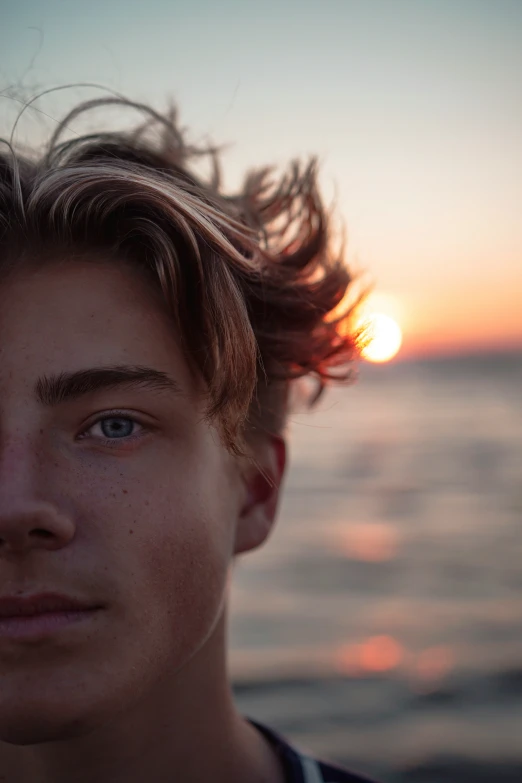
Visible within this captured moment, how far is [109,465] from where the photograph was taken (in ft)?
6.23

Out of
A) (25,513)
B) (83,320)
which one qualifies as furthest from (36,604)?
(83,320)

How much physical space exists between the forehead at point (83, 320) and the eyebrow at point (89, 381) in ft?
0.06

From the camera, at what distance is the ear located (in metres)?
2.37

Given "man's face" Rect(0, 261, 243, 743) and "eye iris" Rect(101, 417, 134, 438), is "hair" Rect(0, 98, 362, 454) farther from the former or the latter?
"eye iris" Rect(101, 417, 134, 438)

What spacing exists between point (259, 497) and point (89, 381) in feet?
2.49

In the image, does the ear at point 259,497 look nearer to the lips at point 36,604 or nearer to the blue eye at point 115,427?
the blue eye at point 115,427

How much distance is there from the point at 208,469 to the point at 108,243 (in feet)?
2.12

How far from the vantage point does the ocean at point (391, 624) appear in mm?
4672

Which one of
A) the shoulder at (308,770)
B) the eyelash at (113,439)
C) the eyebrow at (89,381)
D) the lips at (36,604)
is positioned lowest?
the shoulder at (308,770)

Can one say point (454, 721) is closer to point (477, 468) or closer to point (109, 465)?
point (109, 465)

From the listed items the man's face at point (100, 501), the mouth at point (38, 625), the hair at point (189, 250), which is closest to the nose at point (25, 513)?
the man's face at point (100, 501)

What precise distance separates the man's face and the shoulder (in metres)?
0.61

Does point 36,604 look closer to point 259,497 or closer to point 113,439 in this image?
point 113,439

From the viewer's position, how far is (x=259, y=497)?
7.98 feet
